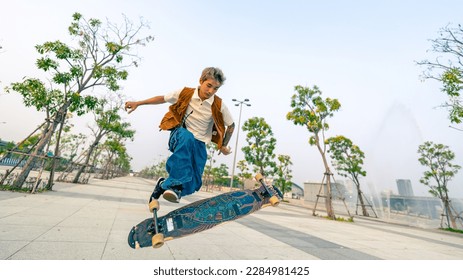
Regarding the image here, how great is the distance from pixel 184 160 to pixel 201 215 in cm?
86

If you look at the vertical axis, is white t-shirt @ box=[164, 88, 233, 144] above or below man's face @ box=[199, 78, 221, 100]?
below

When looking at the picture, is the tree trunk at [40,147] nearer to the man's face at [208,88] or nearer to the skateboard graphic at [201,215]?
the skateboard graphic at [201,215]

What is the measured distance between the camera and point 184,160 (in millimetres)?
2516

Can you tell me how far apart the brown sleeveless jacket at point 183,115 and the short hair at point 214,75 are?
0.90 feet

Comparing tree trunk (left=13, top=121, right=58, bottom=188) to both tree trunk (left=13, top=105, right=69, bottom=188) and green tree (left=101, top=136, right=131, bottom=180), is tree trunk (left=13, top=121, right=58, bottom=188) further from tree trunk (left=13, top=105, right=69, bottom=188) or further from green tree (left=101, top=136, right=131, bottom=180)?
green tree (left=101, top=136, right=131, bottom=180)

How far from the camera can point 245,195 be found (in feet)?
11.0

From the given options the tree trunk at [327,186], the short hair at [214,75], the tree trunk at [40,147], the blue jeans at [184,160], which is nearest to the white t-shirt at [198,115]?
the blue jeans at [184,160]

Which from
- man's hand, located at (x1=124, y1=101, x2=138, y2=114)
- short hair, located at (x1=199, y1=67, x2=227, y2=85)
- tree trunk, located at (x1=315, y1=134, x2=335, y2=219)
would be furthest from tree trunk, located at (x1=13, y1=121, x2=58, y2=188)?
tree trunk, located at (x1=315, y1=134, x2=335, y2=219)

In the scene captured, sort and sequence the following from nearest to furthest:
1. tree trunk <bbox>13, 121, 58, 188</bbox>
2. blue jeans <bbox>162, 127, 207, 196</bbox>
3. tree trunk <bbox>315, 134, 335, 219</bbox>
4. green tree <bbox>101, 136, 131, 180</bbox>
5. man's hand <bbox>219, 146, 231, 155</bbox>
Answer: blue jeans <bbox>162, 127, 207, 196</bbox> < man's hand <bbox>219, 146, 231, 155</bbox> < tree trunk <bbox>13, 121, 58, 188</bbox> < tree trunk <bbox>315, 134, 335, 219</bbox> < green tree <bbox>101, 136, 131, 180</bbox>

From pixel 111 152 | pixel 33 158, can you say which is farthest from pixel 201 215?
pixel 111 152

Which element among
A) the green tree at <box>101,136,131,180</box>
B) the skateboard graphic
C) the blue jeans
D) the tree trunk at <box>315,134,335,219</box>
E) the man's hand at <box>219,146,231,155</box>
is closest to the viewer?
the blue jeans

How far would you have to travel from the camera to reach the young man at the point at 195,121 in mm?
2631

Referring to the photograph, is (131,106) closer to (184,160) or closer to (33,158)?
(184,160)

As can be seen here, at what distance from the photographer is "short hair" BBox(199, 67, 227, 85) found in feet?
9.27
